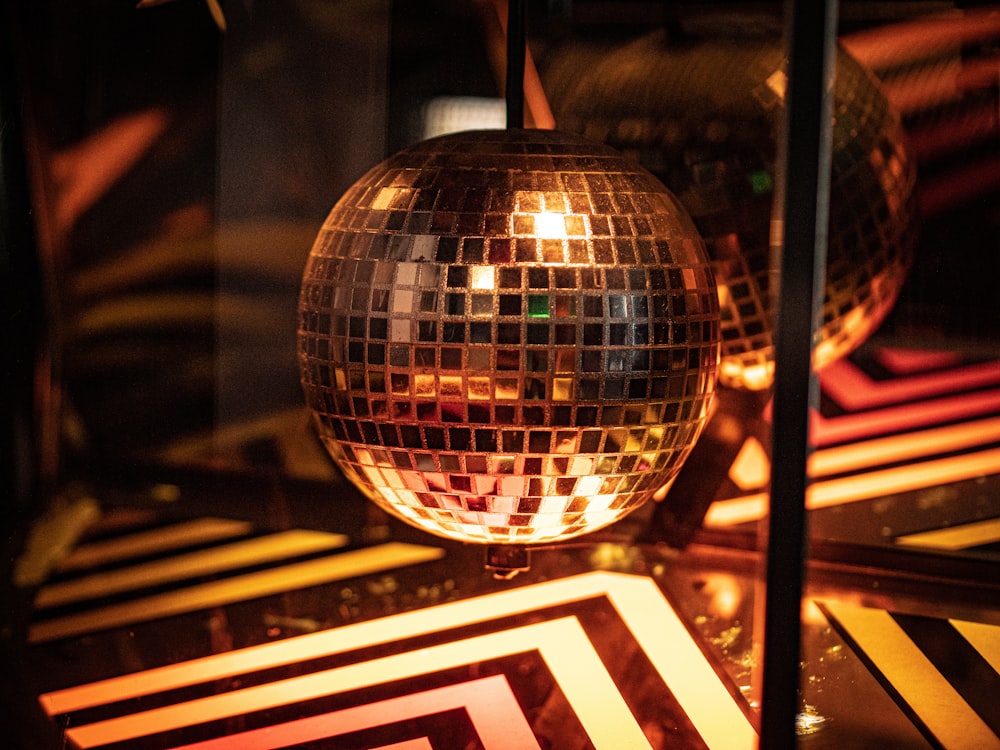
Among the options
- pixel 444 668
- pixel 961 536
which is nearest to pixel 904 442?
pixel 961 536

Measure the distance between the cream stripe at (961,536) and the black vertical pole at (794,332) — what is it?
0.66 meters

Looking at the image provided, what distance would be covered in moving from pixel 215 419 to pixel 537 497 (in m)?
0.75

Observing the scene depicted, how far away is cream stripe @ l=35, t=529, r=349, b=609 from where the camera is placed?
100cm

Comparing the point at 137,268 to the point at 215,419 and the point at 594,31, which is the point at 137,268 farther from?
the point at 594,31

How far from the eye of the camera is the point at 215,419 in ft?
3.84

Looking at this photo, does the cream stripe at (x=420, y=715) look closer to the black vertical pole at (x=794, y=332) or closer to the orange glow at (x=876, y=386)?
the black vertical pole at (x=794, y=332)

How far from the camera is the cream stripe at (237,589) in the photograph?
3.05ft

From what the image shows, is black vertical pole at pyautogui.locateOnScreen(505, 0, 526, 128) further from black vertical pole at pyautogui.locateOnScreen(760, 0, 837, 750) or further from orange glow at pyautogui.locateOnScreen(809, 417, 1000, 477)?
Answer: orange glow at pyautogui.locateOnScreen(809, 417, 1000, 477)

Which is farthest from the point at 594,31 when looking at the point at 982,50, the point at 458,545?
the point at 458,545

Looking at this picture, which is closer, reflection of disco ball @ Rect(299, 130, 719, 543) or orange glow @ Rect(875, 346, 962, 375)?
reflection of disco ball @ Rect(299, 130, 719, 543)

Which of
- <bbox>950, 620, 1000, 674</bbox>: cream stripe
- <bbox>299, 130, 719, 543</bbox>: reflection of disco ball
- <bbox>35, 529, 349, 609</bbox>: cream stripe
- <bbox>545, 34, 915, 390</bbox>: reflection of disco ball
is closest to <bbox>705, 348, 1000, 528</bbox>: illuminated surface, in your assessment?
<bbox>950, 620, 1000, 674</bbox>: cream stripe

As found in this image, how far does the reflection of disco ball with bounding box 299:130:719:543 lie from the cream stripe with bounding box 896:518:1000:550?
59cm

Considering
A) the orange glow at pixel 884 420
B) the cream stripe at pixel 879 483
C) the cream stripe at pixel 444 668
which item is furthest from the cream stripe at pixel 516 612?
the orange glow at pixel 884 420

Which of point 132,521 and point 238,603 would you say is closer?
point 238,603
